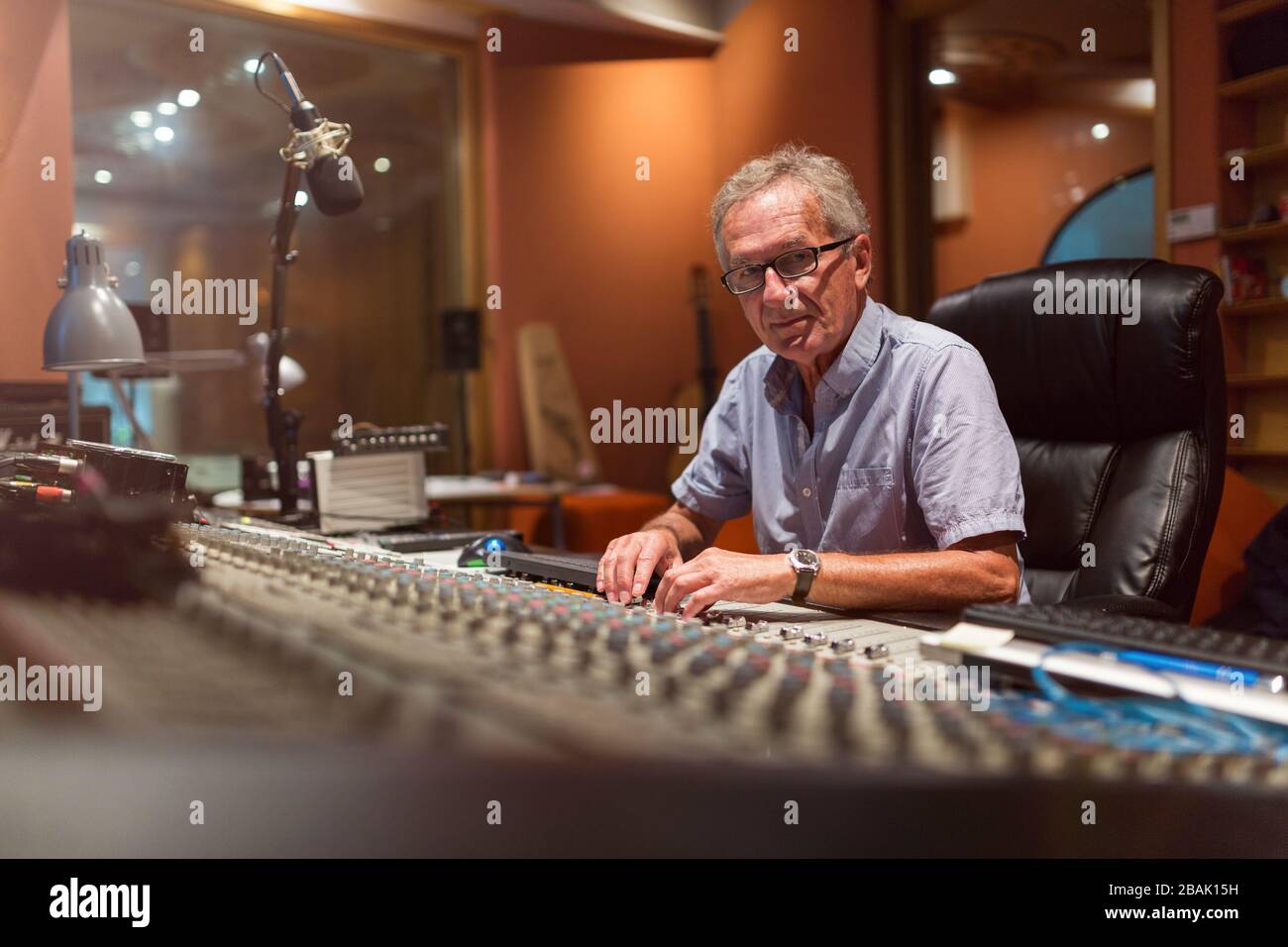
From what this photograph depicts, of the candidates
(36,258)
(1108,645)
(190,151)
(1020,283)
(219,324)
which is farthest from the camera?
(190,151)

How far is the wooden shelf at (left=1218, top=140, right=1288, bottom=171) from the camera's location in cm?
311

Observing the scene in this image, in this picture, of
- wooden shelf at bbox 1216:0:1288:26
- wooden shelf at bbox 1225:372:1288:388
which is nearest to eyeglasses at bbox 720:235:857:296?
wooden shelf at bbox 1225:372:1288:388

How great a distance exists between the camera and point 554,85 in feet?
17.8

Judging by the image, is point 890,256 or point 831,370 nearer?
point 831,370

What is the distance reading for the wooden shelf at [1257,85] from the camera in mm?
3109

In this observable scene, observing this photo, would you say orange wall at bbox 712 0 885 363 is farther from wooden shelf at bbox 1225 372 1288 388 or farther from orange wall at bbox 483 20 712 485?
wooden shelf at bbox 1225 372 1288 388

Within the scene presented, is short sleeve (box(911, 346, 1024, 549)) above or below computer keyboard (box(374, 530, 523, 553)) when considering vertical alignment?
above

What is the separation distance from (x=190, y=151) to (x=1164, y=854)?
542 centimetres

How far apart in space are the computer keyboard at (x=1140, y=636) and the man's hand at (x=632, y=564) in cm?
46

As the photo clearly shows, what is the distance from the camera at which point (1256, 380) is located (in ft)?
10.6

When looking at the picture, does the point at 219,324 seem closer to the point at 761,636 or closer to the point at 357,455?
the point at 357,455

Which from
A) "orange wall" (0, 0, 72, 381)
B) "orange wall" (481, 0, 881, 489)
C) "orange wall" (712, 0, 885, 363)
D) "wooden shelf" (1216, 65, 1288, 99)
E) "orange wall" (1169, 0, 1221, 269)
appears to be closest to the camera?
"orange wall" (0, 0, 72, 381)

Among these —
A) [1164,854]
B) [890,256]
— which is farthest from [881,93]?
[1164,854]

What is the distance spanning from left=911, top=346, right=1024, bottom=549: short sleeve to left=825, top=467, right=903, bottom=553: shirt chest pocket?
6cm
